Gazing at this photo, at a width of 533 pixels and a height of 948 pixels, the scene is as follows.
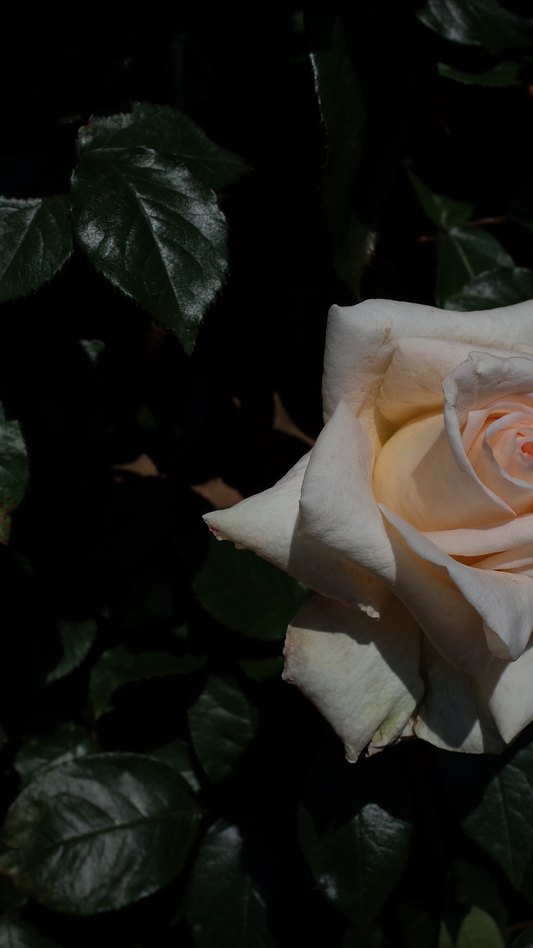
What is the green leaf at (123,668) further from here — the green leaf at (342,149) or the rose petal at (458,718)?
the green leaf at (342,149)

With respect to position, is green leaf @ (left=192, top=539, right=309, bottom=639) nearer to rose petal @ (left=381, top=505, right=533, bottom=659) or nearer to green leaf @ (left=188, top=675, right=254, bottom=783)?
green leaf @ (left=188, top=675, right=254, bottom=783)

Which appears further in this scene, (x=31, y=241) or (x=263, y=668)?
(x=263, y=668)

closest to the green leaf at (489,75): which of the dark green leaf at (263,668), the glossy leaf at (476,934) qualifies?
the dark green leaf at (263,668)

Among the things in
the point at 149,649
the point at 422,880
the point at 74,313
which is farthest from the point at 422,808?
the point at 74,313

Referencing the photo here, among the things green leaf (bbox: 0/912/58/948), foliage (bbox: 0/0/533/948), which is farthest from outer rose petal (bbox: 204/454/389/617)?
green leaf (bbox: 0/912/58/948)

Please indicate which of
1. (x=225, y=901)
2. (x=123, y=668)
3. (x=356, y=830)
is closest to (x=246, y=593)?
(x=123, y=668)

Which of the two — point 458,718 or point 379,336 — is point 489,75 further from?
point 458,718

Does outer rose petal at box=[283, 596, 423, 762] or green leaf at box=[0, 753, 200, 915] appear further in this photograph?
green leaf at box=[0, 753, 200, 915]
